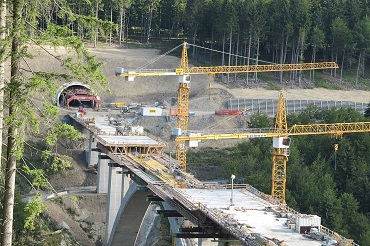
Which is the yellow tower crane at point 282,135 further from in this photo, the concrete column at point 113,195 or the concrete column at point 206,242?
the concrete column at point 206,242

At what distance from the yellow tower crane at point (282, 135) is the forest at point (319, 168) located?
148cm

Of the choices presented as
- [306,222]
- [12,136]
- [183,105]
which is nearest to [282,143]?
[183,105]

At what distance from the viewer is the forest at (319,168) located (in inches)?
3312

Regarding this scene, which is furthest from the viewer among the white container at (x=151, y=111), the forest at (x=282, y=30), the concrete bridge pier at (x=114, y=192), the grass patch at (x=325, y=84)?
the forest at (x=282, y=30)

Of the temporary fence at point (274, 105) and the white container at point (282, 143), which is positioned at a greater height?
the temporary fence at point (274, 105)

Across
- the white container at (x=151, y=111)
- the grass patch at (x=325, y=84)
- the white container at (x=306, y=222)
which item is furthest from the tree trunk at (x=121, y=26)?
the white container at (x=306, y=222)

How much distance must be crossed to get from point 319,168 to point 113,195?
21.1 meters

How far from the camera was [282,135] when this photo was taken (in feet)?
283

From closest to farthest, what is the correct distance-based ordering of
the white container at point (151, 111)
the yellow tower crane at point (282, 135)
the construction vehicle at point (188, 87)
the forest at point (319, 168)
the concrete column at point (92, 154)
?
the forest at point (319, 168), the yellow tower crane at point (282, 135), the construction vehicle at point (188, 87), the concrete column at point (92, 154), the white container at point (151, 111)

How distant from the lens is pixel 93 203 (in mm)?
92562

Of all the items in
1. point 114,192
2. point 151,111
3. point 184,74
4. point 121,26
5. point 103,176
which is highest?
point 121,26

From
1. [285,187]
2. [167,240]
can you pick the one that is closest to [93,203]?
[167,240]

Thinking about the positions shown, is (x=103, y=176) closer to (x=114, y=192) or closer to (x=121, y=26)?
(x=114, y=192)

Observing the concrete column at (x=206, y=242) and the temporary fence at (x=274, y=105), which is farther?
the temporary fence at (x=274, y=105)
